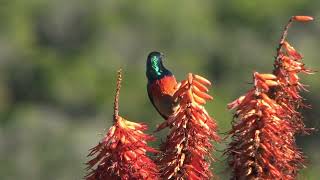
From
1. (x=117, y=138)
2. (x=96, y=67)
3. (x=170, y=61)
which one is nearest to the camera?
(x=117, y=138)

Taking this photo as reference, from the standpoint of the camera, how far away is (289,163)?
8.56 feet

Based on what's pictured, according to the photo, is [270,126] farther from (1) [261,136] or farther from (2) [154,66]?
(2) [154,66]

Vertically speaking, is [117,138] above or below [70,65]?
below

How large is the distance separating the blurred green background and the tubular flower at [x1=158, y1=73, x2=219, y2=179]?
19866 millimetres

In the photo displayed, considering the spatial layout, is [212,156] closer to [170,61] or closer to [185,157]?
[185,157]

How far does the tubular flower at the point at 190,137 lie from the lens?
2613 mm

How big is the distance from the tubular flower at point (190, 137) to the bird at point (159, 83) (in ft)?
1.73

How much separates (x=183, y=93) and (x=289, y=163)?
0.28 m

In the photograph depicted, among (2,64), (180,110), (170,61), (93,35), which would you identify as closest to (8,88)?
(2,64)

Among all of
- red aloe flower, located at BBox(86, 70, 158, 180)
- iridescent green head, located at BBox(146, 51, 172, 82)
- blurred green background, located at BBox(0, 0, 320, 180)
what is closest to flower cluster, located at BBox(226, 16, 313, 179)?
red aloe flower, located at BBox(86, 70, 158, 180)

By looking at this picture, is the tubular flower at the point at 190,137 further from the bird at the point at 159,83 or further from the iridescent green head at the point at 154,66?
the iridescent green head at the point at 154,66

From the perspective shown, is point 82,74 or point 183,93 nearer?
point 183,93

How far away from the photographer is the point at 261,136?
2590 millimetres

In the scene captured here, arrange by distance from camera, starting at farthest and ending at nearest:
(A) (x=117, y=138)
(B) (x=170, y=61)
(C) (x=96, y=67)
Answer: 1. (C) (x=96, y=67)
2. (B) (x=170, y=61)
3. (A) (x=117, y=138)
